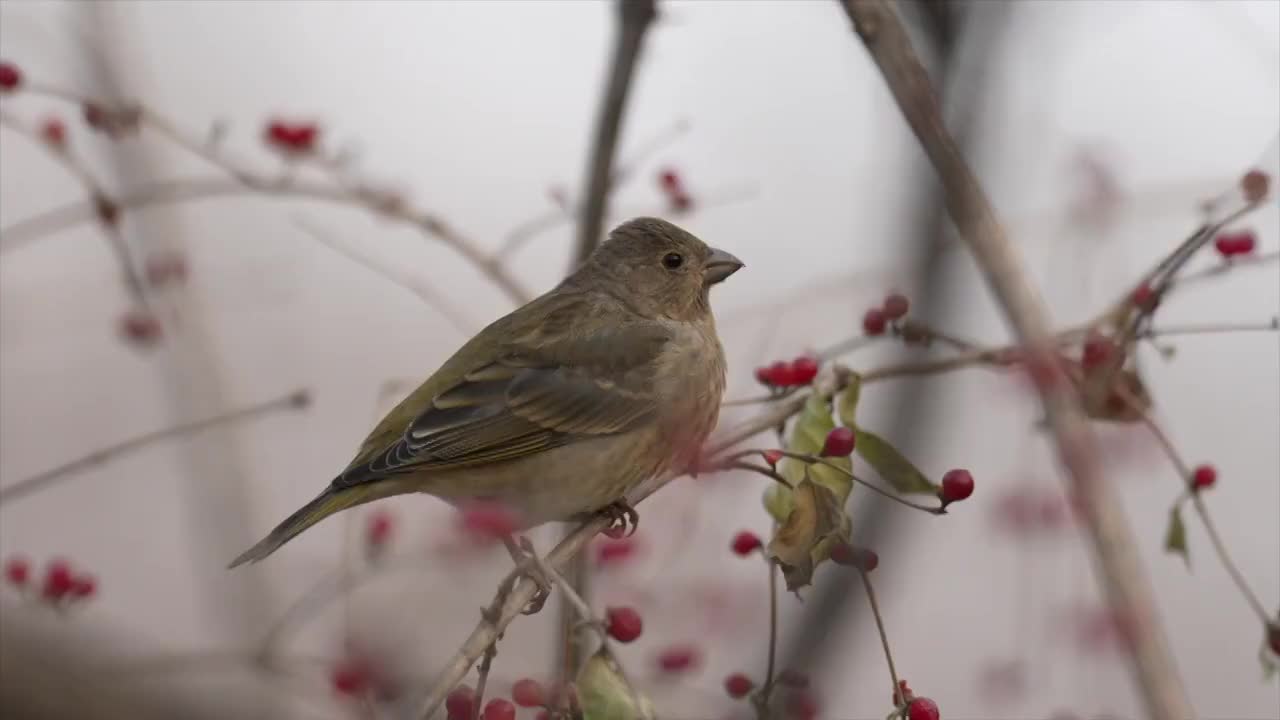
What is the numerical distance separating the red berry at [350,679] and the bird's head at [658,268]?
155 centimetres

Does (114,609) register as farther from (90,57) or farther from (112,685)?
(112,685)

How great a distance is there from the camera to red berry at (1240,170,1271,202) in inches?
104

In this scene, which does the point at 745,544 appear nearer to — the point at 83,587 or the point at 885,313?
the point at 885,313

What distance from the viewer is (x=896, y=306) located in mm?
3082

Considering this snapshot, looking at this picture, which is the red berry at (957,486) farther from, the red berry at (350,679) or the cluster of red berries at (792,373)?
the red berry at (350,679)

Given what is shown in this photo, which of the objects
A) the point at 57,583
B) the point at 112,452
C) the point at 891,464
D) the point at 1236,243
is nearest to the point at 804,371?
the point at 891,464

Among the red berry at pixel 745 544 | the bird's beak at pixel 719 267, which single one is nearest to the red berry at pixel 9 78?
the bird's beak at pixel 719 267

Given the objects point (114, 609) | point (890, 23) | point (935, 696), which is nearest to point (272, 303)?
point (114, 609)

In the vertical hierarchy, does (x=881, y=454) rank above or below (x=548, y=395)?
below

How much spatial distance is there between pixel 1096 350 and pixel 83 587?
245cm

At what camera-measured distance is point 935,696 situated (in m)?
5.27

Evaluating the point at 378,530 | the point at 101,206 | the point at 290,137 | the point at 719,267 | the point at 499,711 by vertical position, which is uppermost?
the point at 290,137

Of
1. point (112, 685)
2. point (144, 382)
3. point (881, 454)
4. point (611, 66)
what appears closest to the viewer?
point (112, 685)

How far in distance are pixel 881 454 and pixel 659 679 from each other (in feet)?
3.49
